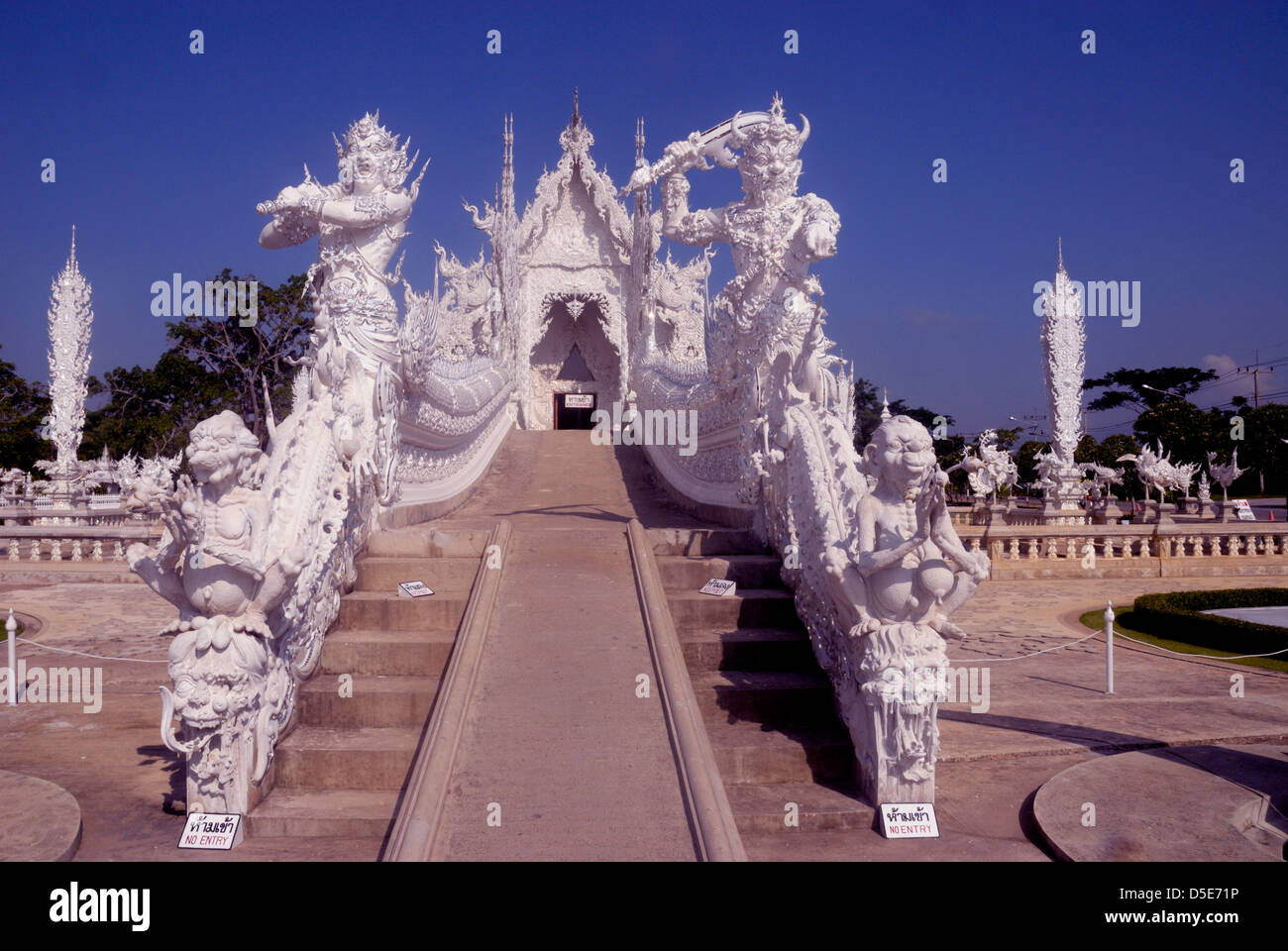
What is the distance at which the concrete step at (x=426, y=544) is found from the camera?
6031 millimetres

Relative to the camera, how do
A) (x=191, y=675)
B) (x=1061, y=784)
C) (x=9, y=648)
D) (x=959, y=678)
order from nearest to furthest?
(x=191, y=675) → (x=1061, y=784) → (x=9, y=648) → (x=959, y=678)

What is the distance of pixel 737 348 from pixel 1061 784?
3.90 meters

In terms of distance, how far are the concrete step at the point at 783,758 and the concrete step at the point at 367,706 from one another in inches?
60.0

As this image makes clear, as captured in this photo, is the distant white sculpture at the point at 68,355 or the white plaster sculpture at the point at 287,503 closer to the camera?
the white plaster sculpture at the point at 287,503

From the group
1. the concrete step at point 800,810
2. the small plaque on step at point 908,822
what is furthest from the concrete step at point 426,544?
the small plaque on step at point 908,822

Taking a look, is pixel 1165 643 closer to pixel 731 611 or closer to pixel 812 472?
pixel 731 611

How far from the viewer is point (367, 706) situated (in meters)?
4.64

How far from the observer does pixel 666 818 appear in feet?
11.4

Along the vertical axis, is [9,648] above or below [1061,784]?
above

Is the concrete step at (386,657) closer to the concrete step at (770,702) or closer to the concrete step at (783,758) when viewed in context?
the concrete step at (770,702)

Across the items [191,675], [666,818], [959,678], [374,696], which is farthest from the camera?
[959,678]

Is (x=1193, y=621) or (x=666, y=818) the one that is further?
(x=1193, y=621)
